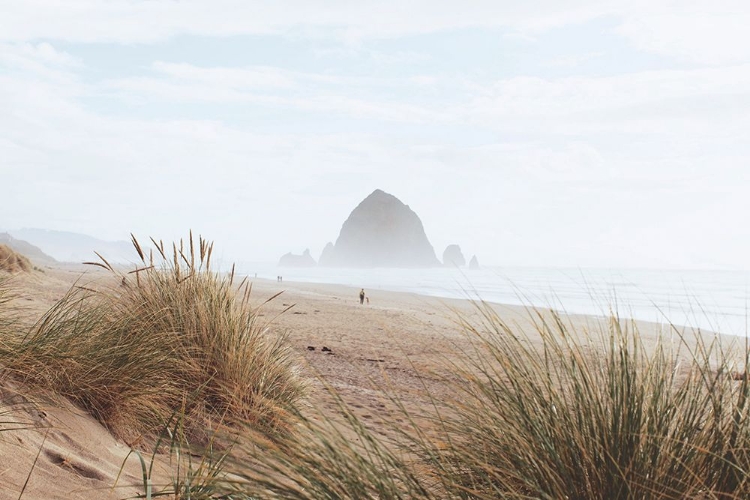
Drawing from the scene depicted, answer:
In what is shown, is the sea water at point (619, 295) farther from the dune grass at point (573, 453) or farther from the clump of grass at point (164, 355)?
Answer: the clump of grass at point (164, 355)

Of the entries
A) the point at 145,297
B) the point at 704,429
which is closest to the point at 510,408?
the point at 704,429

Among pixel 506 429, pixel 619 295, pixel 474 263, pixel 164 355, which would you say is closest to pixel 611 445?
pixel 506 429

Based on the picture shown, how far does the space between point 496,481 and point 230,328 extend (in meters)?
2.68

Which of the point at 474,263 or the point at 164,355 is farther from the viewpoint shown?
the point at 474,263

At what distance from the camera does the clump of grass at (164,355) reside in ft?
11.7

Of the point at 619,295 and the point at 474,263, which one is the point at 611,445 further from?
the point at 474,263

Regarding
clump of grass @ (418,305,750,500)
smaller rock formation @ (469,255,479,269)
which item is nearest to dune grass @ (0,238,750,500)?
clump of grass @ (418,305,750,500)

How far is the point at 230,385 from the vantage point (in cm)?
414

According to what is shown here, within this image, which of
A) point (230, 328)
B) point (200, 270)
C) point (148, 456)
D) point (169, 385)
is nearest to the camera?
point (148, 456)

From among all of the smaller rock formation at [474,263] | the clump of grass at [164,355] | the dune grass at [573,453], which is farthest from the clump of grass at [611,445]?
the smaller rock formation at [474,263]

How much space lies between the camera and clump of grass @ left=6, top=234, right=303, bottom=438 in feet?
11.7

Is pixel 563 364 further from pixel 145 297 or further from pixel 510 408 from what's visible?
pixel 145 297

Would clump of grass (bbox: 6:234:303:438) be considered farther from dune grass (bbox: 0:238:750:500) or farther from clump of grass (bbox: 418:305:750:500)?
clump of grass (bbox: 418:305:750:500)

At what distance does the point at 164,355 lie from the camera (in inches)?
156
